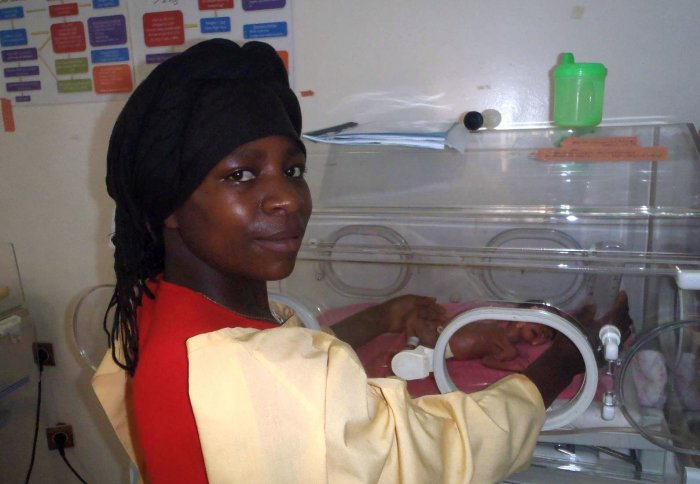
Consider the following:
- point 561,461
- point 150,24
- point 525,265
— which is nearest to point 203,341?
point 525,265

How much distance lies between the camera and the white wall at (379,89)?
4.09ft

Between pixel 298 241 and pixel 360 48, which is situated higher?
pixel 360 48

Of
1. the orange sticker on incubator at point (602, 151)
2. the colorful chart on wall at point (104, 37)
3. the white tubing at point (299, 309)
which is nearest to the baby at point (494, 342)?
the white tubing at point (299, 309)

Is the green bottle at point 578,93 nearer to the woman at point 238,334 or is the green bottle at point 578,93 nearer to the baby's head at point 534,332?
the baby's head at point 534,332

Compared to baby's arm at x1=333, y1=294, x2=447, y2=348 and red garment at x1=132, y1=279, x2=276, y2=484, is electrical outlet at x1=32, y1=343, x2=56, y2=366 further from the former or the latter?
red garment at x1=132, y1=279, x2=276, y2=484

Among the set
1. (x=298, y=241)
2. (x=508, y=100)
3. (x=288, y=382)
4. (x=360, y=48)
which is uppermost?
(x=360, y=48)

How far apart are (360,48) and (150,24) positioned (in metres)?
0.62

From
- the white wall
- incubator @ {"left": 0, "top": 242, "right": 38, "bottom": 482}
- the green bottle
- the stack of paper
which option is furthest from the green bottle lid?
incubator @ {"left": 0, "top": 242, "right": 38, "bottom": 482}

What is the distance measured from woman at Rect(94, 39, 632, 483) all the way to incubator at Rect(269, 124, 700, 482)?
18 cm

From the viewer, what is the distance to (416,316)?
110 cm

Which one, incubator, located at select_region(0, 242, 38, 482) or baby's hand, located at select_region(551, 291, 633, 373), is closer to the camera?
baby's hand, located at select_region(551, 291, 633, 373)

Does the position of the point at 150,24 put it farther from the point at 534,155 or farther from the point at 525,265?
the point at 525,265

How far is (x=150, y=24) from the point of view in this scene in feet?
5.05

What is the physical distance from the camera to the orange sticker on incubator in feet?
3.69
